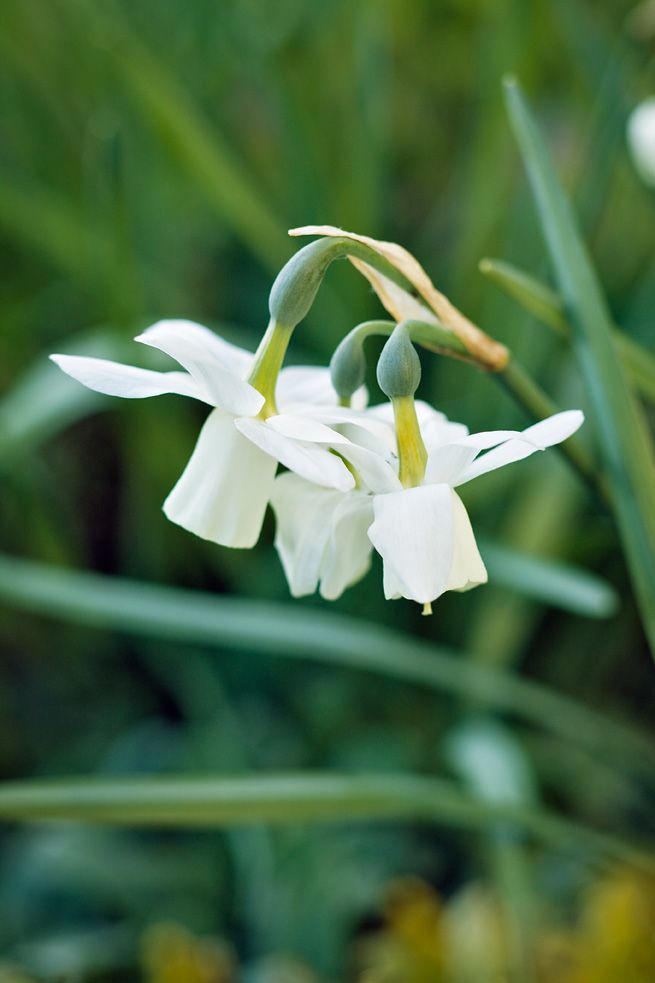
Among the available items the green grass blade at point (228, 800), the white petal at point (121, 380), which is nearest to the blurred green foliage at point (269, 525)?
the green grass blade at point (228, 800)

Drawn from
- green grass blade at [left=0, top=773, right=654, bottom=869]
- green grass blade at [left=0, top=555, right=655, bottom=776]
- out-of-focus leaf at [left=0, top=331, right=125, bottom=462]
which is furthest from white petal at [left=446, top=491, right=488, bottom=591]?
out-of-focus leaf at [left=0, top=331, right=125, bottom=462]

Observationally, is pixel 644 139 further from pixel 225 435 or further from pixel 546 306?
pixel 225 435

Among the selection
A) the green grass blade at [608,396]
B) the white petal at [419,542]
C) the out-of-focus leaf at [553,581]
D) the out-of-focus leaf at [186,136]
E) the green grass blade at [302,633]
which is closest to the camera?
the white petal at [419,542]

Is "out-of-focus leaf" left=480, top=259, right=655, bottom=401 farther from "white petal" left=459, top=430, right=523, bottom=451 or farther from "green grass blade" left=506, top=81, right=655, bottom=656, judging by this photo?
"white petal" left=459, top=430, right=523, bottom=451

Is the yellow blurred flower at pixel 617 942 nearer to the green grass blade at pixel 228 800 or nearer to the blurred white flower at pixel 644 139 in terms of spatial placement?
the green grass blade at pixel 228 800

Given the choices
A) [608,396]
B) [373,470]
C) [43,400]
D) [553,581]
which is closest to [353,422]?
[373,470]

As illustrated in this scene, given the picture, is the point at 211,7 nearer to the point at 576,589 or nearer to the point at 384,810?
the point at 576,589

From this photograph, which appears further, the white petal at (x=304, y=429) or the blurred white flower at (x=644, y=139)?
the blurred white flower at (x=644, y=139)

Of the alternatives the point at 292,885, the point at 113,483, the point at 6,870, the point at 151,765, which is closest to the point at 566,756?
the point at 292,885
